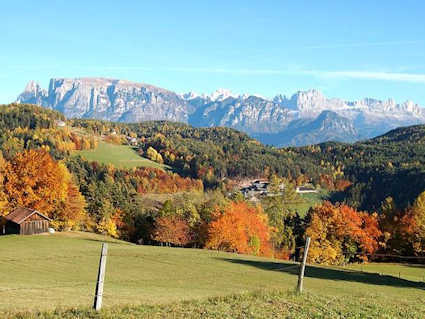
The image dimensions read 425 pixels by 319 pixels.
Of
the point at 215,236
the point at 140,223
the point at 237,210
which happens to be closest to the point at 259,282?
the point at 215,236

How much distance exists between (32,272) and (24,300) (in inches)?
744

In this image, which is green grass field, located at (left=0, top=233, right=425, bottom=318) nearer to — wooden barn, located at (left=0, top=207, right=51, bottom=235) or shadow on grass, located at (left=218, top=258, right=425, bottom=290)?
→ shadow on grass, located at (left=218, top=258, right=425, bottom=290)

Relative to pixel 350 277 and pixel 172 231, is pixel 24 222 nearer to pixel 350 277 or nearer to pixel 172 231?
pixel 172 231

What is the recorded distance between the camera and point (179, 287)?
1329 inches

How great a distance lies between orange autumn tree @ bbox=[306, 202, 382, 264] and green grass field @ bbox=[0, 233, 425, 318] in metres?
12.9

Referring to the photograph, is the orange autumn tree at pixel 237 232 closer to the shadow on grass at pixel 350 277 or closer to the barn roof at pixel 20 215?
the shadow on grass at pixel 350 277

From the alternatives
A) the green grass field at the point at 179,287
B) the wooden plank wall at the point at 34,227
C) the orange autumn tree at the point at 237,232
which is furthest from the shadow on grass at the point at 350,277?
the wooden plank wall at the point at 34,227

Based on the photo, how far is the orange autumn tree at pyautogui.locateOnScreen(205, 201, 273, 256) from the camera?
91438 mm

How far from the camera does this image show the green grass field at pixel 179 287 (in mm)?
16266

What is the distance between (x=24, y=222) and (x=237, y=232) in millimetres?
41764

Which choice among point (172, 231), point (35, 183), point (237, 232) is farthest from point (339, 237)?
point (35, 183)

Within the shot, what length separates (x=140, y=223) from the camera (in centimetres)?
11144

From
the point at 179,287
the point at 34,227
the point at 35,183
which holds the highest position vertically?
the point at 35,183

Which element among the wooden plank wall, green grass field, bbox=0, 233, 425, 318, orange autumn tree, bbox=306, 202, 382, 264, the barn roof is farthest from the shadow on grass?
orange autumn tree, bbox=306, 202, 382, 264
